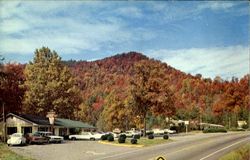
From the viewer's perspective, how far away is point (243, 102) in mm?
126250

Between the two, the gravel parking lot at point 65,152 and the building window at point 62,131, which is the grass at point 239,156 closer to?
the gravel parking lot at point 65,152

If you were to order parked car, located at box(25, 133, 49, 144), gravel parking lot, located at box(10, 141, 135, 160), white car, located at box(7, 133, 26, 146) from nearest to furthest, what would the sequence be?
gravel parking lot, located at box(10, 141, 135, 160), white car, located at box(7, 133, 26, 146), parked car, located at box(25, 133, 49, 144)

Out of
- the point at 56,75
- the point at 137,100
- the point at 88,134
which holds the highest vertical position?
the point at 56,75

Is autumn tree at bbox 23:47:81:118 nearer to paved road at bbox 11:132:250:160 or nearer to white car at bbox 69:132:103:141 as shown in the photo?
white car at bbox 69:132:103:141

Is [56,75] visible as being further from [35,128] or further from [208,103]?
[208,103]

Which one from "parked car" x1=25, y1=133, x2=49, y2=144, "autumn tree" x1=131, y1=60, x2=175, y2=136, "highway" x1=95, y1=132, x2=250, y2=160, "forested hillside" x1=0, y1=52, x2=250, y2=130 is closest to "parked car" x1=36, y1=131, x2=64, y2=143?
"parked car" x1=25, y1=133, x2=49, y2=144

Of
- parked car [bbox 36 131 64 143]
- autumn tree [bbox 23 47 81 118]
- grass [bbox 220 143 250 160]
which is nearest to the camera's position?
grass [bbox 220 143 250 160]

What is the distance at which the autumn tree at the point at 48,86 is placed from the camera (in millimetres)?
84875

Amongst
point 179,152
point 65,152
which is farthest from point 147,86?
point 179,152

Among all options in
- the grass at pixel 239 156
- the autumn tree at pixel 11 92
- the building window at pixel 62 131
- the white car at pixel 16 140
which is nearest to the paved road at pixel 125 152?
the white car at pixel 16 140

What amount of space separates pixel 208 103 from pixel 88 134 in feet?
353

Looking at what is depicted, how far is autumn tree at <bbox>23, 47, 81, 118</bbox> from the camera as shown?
278ft

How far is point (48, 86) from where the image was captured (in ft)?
282

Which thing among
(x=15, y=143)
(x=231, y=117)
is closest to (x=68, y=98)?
(x=15, y=143)
